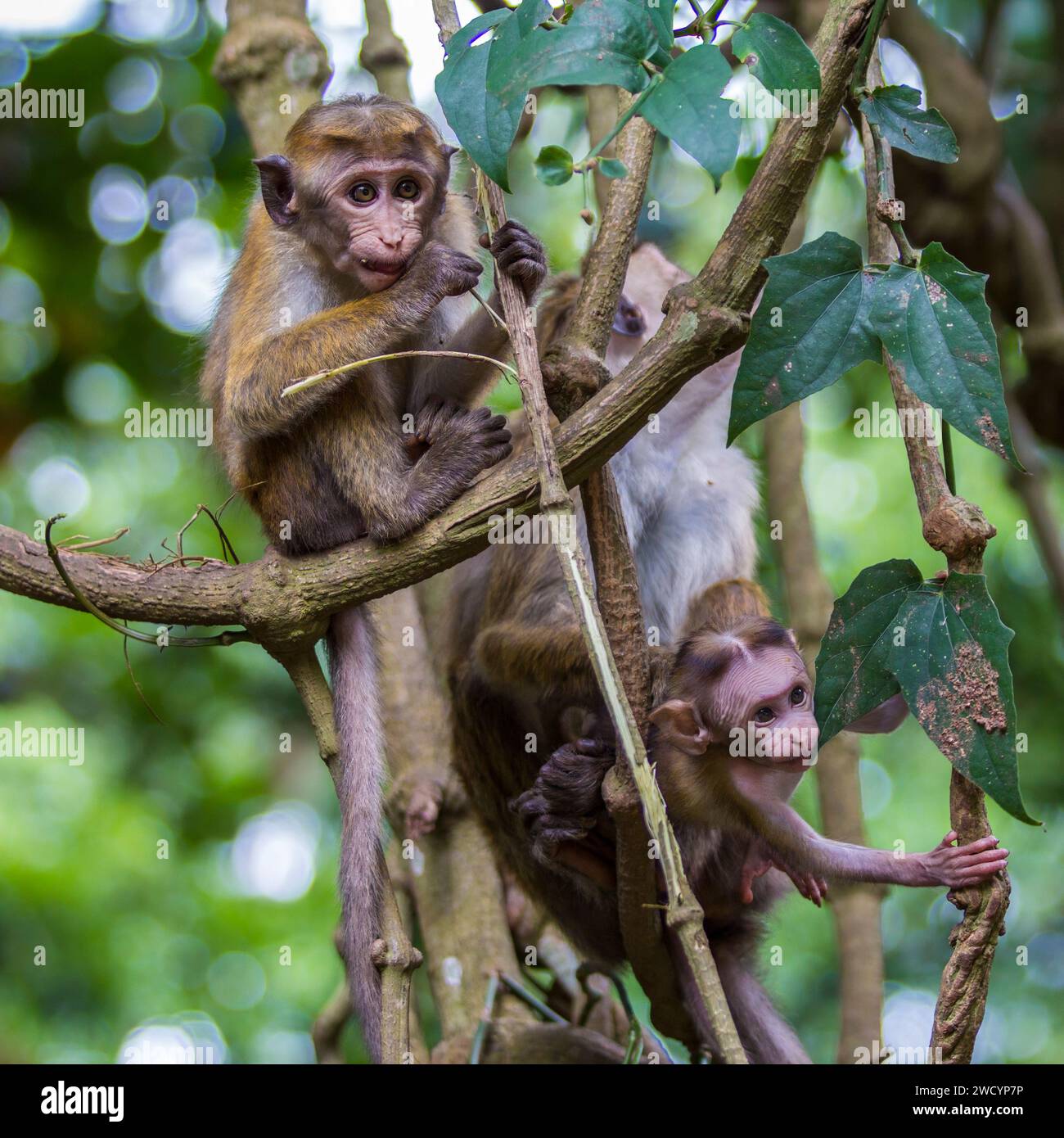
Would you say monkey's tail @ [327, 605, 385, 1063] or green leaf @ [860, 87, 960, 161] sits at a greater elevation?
green leaf @ [860, 87, 960, 161]

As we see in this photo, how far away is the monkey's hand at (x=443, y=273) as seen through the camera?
12.2 feet

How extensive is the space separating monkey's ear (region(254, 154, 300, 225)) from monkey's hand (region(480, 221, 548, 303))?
1004mm

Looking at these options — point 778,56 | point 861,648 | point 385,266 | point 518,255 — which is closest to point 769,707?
point 861,648

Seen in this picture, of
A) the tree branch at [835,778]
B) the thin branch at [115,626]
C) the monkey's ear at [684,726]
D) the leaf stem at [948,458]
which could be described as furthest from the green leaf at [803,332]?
the tree branch at [835,778]

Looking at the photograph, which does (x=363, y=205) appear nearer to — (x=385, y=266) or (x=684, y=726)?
(x=385, y=266)

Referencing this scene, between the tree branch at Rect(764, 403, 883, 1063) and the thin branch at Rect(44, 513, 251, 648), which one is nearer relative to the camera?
the thin branch at Rect(44, 513, 251, 648)

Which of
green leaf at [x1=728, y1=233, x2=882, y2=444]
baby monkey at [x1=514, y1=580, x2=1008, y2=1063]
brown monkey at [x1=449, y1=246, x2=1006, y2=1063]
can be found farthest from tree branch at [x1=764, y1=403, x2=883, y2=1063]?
green leaf at [x1=728, y1=233, x2=882, y2=444]

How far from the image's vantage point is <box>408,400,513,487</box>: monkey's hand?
373 centimetres

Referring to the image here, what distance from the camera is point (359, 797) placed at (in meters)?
3.93

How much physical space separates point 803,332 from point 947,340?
0.32 meters

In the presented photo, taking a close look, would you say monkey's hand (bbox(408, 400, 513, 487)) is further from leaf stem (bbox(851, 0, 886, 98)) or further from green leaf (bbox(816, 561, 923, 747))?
leaf stem (bbox(851, 0, 886, 98))

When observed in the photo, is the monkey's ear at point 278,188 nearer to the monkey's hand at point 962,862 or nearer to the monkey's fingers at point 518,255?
the monkey's fingers at point 518,255

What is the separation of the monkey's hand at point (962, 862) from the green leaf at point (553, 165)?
6.12 feet

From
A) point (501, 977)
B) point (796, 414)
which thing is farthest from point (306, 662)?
point (796, 414)
